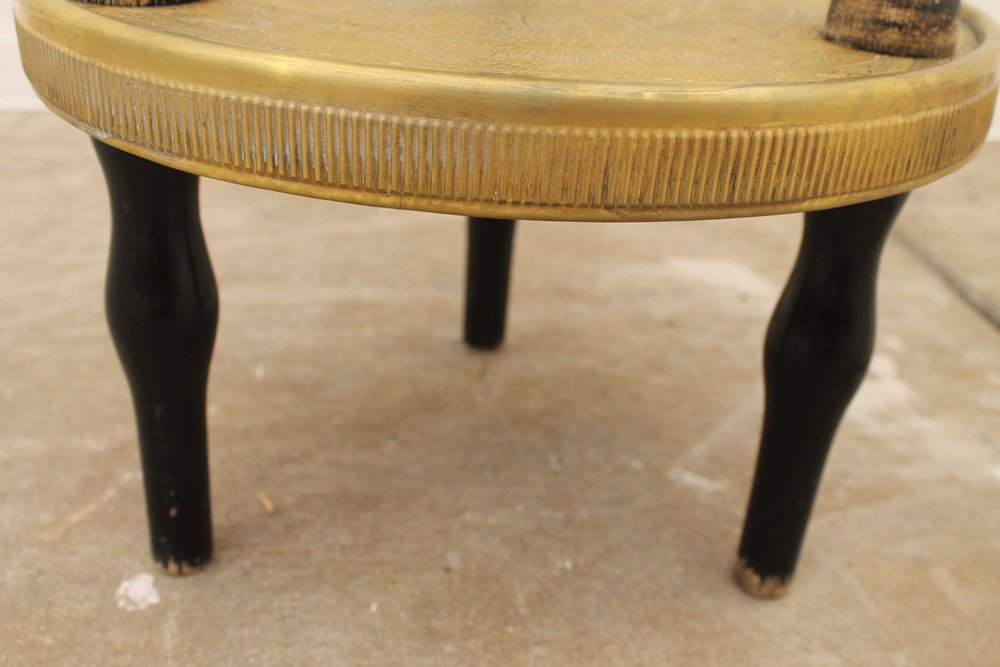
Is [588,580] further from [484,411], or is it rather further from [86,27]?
[86,27]

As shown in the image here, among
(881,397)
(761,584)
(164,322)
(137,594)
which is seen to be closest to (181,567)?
(137,594)

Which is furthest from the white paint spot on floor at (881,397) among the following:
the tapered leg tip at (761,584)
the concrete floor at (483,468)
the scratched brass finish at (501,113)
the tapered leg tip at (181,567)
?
the tapered leg tip at (181,567)

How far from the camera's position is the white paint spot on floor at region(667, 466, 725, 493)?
1221 mm

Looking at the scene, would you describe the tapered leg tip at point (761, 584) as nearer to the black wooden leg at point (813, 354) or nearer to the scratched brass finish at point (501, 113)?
the black wooden leg at point (813, 354)

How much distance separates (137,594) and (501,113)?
0.64 m

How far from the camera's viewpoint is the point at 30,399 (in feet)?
4.27

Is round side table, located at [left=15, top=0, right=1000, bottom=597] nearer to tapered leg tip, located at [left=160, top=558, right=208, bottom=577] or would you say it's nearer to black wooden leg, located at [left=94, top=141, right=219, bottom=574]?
black wooden leg, located at [left=94, top=141, right=219, bottom=574]

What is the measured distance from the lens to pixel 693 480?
123 centimetres

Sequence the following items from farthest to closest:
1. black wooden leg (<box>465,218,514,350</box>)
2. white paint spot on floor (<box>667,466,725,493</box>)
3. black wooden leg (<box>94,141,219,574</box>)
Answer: black wooden leg (<box>465,218,514,350</box>) → white paint spot on floor (<box>667,466,725,493</box>) → black wooden leg (<box>94,141,219,574</box>)

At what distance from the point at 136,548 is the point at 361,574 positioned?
233mm

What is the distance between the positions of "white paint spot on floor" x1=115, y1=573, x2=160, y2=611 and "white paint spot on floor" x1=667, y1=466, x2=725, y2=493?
0.59 m

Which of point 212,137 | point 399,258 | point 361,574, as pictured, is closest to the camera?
point 212,137

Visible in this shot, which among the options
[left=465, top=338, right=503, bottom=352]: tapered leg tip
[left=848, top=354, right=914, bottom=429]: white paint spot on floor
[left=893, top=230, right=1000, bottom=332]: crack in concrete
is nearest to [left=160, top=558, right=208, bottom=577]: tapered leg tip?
[left=465, top=338, right=503, bottom=352]: tapered leg tip

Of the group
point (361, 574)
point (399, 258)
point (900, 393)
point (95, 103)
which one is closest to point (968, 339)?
point (900, 393)
